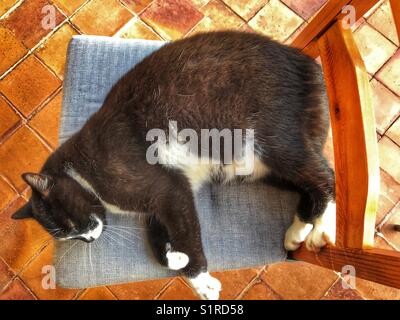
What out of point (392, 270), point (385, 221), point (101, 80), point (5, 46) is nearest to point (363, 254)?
point (392, 270)

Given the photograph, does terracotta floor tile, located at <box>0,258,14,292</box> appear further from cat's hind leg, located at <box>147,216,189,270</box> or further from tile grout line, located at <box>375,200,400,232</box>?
tile grout line, located at <box>375,200,400,232</box>

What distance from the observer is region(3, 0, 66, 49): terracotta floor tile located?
1.80 m

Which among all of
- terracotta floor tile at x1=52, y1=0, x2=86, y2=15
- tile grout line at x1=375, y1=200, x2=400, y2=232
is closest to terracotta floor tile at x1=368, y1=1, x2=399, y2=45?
tile grout line at x1=375, y1=200, x2=400, y2=232

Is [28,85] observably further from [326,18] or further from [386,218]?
[386,218]

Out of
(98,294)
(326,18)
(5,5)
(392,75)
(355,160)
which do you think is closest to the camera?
(355,160)

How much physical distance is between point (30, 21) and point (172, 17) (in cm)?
64

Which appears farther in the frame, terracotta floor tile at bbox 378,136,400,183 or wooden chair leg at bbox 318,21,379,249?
terracotta floor tile at bbox 378,136,400,183

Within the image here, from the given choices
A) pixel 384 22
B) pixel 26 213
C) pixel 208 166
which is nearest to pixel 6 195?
pixel 26 213

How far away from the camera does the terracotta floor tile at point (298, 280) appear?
150 centimetres

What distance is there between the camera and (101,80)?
3.83 feet

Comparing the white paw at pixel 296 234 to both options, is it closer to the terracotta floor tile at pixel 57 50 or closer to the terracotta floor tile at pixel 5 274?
the terracotta floor tile at pixel 5 274

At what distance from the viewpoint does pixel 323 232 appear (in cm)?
95

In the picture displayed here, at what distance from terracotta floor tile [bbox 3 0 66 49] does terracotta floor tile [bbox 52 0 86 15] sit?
3 cm

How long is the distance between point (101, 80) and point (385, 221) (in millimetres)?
1184
